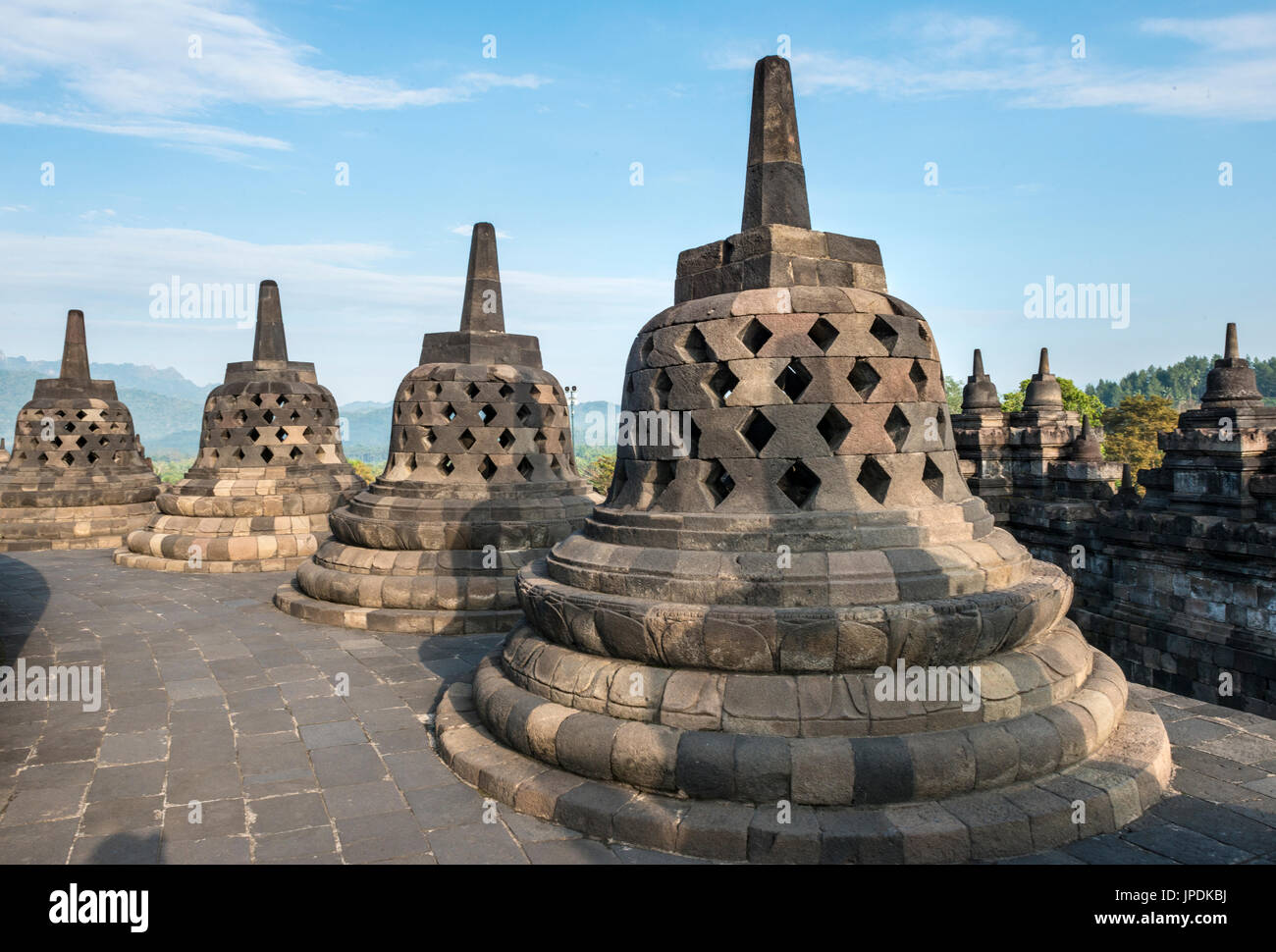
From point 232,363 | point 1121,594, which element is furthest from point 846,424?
point 232,363

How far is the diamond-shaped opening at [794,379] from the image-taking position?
480 centimetres

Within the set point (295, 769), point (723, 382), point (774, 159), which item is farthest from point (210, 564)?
point (774, 159)

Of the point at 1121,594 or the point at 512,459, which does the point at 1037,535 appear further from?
the point at 512,459

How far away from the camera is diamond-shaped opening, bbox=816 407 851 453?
4.76m

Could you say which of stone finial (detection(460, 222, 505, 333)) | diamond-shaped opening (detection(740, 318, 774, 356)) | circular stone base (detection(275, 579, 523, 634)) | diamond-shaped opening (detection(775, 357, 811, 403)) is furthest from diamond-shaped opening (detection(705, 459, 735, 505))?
stone finial (detection(460, 222, 505, 333))

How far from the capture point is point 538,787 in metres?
4.21

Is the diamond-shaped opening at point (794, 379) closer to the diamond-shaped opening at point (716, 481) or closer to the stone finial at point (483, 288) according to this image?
the diamond-shaped opening at point (716, 481)

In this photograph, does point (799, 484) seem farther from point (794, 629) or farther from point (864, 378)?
point (794, 629)

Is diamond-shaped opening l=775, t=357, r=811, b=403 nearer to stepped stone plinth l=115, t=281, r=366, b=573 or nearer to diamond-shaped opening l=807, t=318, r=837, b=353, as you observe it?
diamond-shaped opening l=807, t=318, r=837, b=353

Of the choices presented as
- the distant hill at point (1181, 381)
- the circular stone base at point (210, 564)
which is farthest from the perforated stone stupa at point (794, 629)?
the distant hill at point (1181, 381)

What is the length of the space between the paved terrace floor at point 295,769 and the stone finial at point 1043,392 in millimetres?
16112

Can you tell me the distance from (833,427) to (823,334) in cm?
56
